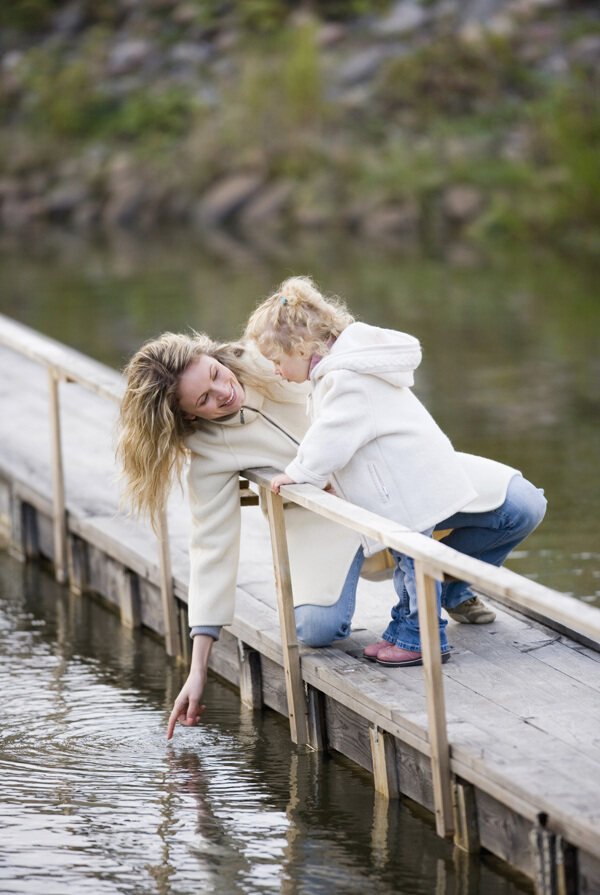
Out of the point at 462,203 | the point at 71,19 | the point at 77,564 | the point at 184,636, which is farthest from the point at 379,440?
the point at 71,19

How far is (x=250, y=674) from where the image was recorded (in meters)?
4.66

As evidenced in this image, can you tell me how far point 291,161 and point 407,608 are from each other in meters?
18.9

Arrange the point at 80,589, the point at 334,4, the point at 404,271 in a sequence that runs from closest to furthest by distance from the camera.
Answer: the point at 80,589 < the point at 404,271 < the point at 334,4

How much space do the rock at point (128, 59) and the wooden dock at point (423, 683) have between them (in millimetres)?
23484

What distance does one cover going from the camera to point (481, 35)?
2441cm

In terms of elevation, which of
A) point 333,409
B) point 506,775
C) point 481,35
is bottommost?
point 506,775

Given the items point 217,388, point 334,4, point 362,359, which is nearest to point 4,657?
point 217,388

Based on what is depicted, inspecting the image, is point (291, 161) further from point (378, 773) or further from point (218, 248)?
point (378, 773)

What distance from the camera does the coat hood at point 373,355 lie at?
3811 millimetres

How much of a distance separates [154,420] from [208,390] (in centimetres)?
17

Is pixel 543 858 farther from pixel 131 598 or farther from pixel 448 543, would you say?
pixel 131 598

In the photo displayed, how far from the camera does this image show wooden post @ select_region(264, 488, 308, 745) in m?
4.02

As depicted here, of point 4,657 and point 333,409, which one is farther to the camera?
point 4,657

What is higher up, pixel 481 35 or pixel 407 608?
pixel 481 35
